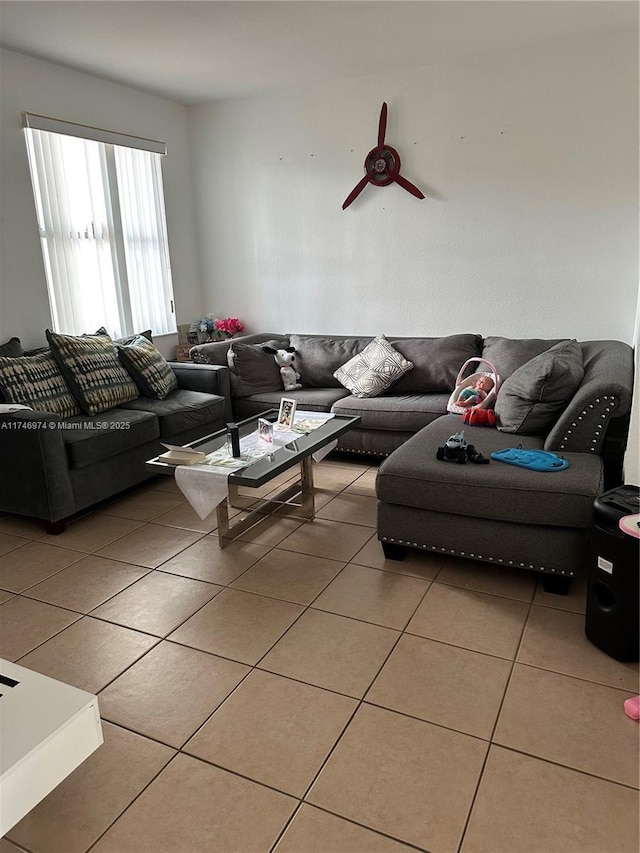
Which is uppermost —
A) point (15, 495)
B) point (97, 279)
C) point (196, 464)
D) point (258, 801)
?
point (97, 279)

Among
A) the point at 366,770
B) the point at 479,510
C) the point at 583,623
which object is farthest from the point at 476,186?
the point at 366,770

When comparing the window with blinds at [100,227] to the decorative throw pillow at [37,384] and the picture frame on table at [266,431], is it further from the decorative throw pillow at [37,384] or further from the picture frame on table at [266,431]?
the picture frame on table at [266,431]

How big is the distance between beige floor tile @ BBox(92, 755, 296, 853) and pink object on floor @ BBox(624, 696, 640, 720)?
1.01 m

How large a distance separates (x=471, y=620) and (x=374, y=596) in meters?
0.40

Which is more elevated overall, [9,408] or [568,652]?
[9,408]

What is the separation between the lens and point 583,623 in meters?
2.22

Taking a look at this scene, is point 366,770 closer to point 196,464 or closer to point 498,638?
point 498,638

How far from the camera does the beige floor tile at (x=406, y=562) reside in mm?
2639

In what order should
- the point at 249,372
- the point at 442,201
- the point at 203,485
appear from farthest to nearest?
the point at 249,372, the point at 442,201, the point at 203,485

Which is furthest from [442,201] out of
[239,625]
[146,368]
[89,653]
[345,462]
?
[89,653]

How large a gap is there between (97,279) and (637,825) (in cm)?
422

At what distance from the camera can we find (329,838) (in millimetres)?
1438

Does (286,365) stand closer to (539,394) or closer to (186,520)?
(186,520)

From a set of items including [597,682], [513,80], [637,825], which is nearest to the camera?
[637,825]
